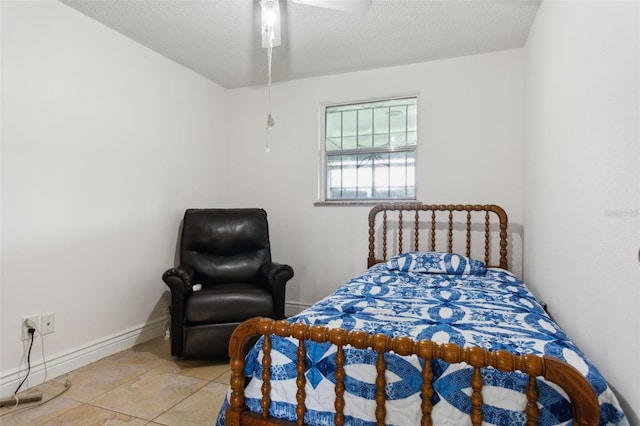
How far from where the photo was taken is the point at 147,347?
282 centimetres

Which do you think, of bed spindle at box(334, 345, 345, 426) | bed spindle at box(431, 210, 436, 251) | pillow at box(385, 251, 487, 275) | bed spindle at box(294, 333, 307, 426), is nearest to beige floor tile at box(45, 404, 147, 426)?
bed spindle at box(294, 333, 307, 426)

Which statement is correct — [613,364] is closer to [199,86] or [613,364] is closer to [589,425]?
[589,425]

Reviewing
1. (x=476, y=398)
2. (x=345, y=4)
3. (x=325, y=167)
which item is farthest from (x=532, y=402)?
(x=325, y=167)

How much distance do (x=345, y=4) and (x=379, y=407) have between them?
1783mm

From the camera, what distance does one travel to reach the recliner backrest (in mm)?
2955

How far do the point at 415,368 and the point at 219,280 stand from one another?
2.12 metres

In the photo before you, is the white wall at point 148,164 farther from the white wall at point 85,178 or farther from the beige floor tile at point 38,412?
the beige floor tile at point 38,412

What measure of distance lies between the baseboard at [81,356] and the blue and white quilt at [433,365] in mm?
1571

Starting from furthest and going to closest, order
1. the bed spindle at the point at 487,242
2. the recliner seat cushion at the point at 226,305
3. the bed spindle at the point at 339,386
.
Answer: the bed spindle at the point at 487,242, the recliner seat cushion at the point at 226,305, the bed spindle at the point at 339,386

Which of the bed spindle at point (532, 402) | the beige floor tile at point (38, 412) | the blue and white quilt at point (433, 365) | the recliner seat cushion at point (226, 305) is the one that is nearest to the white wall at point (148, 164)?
the beige floor tile at point (38, 412)

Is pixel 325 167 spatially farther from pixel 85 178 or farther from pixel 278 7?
pixel 85 178

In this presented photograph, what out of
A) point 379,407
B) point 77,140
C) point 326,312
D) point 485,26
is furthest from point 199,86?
point 379,407

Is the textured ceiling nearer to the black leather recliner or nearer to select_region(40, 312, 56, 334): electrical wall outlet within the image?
the black leather recliner

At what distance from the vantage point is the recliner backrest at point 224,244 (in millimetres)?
2955
